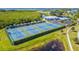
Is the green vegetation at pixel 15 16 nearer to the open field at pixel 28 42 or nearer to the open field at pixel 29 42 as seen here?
the open field at pixel 28 42

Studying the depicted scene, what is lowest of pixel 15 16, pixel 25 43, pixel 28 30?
pixel 25 43

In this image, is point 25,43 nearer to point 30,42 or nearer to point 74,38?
point 30,42

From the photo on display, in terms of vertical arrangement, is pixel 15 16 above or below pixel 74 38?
above

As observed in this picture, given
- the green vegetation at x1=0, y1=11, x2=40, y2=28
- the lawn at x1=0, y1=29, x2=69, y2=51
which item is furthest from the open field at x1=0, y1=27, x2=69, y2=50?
the green vegetation at x1=0, y1=11, x2=40, y2=28

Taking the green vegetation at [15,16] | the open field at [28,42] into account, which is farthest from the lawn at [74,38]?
the green vegetation at [15,16]

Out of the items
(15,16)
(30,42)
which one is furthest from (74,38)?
(15,16)

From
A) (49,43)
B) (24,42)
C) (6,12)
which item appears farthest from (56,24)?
(6,12)

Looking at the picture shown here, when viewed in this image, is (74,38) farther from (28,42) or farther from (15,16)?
(15,16)
